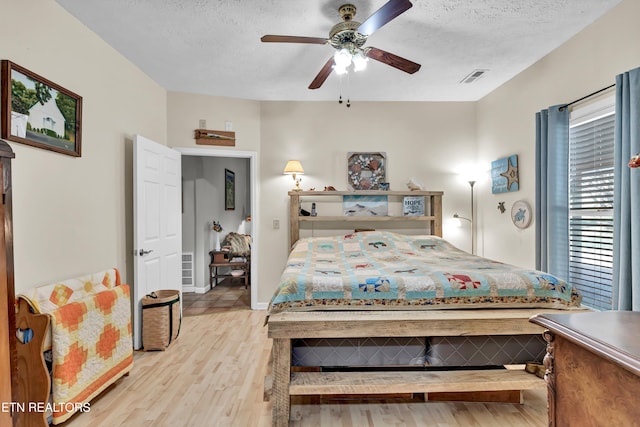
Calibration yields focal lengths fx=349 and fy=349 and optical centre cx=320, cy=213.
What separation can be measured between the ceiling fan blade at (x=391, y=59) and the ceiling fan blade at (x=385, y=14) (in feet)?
0.75

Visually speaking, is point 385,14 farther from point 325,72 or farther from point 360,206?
point 360,206

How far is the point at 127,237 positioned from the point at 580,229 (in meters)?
3.87

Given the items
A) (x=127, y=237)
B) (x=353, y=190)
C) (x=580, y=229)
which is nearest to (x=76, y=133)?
(x=127, y=237)

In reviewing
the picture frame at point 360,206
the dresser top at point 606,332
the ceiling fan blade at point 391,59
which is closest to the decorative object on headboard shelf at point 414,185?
the picture frame at point 360,206

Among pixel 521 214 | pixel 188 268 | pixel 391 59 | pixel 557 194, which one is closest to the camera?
pixel 391 59

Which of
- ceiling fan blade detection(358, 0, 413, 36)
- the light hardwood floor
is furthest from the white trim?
ceiling fan blade detection(358, 0, 413, 36)

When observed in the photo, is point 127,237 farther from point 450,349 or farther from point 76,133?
point 450,349

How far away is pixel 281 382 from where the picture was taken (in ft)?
6.21

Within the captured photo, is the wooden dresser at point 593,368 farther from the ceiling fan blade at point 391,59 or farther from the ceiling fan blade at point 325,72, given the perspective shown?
the ceiling fan blade at point 325,72

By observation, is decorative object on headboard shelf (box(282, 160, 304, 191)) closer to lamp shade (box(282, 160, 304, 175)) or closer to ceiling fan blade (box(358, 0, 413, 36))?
lamp shade (box(282, 160, 304, 175))

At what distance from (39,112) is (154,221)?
1.35m

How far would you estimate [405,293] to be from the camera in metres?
2.09

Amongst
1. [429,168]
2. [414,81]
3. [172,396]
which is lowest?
[172,396]

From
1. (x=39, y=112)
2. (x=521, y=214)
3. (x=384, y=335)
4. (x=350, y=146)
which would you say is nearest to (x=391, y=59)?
(x=384, y=335)
